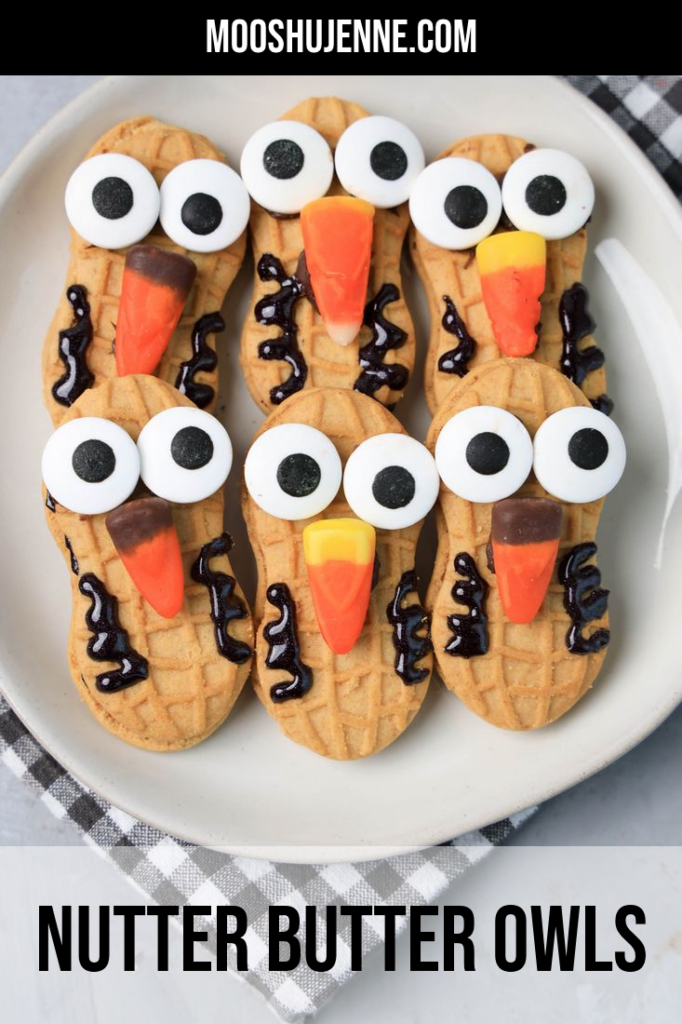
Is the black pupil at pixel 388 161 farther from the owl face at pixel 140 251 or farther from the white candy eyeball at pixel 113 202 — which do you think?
the white candy eyeball at pixel 113 202

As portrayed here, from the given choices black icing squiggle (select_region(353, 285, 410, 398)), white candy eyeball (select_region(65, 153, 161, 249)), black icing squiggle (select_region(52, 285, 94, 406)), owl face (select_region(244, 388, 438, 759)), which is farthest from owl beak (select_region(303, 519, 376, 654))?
white candy eyeball (select_region(65, 153, 161, 249))

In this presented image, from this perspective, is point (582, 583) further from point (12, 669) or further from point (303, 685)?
point (12, 669)

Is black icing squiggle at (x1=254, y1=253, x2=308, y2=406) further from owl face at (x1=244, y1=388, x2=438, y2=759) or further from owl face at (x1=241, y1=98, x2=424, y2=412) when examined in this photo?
owl face at (x1=244, y1=388, x2=438, y2=759)

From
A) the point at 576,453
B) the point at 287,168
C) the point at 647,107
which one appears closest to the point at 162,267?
the point at 287,168

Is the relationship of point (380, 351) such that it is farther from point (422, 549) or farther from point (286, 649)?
point (286, 649)

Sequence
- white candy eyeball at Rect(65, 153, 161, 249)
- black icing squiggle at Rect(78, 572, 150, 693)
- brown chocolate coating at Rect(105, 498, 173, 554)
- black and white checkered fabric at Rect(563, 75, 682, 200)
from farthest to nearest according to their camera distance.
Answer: black and white checkered fabric at Rect(563, 75, 682, 200) < white candy eyeball at Rect(65, 153, 161, 249) < black icing squiggle at Rect(78, 572, 150, 693) < brown chocolate coating at Rect(105, 498, 173, 554)
